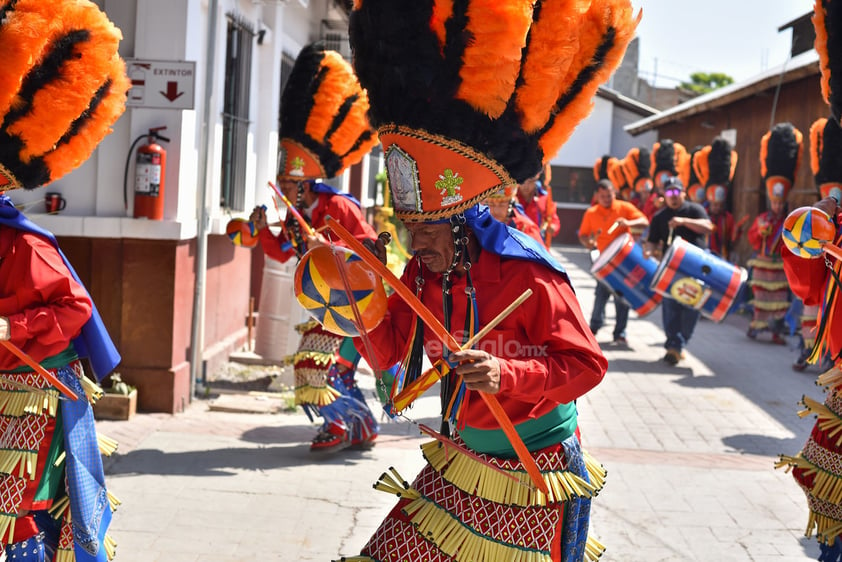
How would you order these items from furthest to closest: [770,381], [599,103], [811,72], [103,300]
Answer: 1. [599,103]
2. [811,72]
3. [770,381]
4. [103,300]

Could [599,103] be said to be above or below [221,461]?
above

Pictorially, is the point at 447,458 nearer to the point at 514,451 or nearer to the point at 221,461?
the point at 514,451

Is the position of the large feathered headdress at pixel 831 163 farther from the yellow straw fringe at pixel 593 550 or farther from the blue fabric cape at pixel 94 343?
the blue fabric cape at pixel 94 343

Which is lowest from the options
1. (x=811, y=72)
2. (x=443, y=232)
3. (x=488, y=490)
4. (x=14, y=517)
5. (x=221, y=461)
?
(x=221, y=461)

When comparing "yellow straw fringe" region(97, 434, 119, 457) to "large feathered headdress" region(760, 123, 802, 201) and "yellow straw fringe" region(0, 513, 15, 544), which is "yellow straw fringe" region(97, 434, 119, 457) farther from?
"large feathered headdress" region(760, 123, 802, 201)

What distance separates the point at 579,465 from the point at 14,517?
204 centimetres

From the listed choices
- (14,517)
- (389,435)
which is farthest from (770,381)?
(14,517)

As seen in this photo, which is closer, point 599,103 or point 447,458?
point 447,458

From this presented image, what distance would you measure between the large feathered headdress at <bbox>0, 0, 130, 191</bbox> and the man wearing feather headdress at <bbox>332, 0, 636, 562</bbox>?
1.22 metres

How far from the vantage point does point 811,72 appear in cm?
1505

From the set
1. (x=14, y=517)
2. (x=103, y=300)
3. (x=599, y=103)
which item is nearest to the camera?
(x=14, y=517)

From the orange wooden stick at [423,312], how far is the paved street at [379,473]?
2264 mm

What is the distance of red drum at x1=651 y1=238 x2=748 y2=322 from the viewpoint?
32.0ft

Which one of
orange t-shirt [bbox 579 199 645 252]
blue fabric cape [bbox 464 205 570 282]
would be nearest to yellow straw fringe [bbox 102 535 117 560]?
blue fabric cape [bbox 464 205 570 282]
